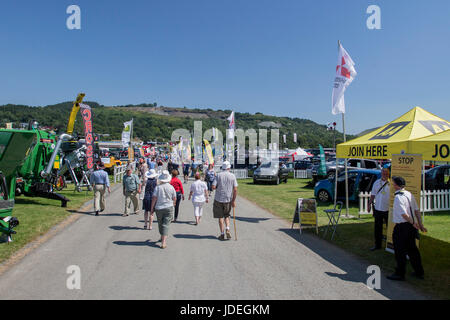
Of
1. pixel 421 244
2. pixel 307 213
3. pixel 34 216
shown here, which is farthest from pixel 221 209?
pixel 34 216

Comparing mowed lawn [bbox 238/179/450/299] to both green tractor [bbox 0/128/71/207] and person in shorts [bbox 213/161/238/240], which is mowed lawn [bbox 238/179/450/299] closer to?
person in shorts [bbox 213/161/238/240]

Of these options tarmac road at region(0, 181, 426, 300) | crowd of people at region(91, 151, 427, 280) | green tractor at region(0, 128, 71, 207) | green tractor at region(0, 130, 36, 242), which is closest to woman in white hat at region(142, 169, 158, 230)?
crowd of people at region(91, 151, 427, 280)

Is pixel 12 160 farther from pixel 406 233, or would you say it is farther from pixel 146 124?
pixel 146 124

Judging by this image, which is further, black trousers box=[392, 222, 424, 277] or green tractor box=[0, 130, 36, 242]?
green tractor box=[0, 130, 36, 242]

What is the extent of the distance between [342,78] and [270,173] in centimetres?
1256

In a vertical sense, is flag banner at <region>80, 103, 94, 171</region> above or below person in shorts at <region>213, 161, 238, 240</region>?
above

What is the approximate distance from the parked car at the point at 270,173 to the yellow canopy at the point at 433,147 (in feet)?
53.5

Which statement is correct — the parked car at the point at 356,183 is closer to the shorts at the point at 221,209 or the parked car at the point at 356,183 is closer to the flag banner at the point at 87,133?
the shorts at the point at 221,209

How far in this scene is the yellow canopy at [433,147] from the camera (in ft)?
19.4

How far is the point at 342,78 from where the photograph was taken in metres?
11.3

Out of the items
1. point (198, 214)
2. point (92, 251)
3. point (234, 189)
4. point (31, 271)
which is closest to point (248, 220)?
point (198, 214)

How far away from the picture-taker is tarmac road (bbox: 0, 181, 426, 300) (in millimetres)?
4746

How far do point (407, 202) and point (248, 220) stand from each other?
5902 mm

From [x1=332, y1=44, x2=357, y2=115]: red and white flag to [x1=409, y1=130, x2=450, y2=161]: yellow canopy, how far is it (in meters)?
4.79
